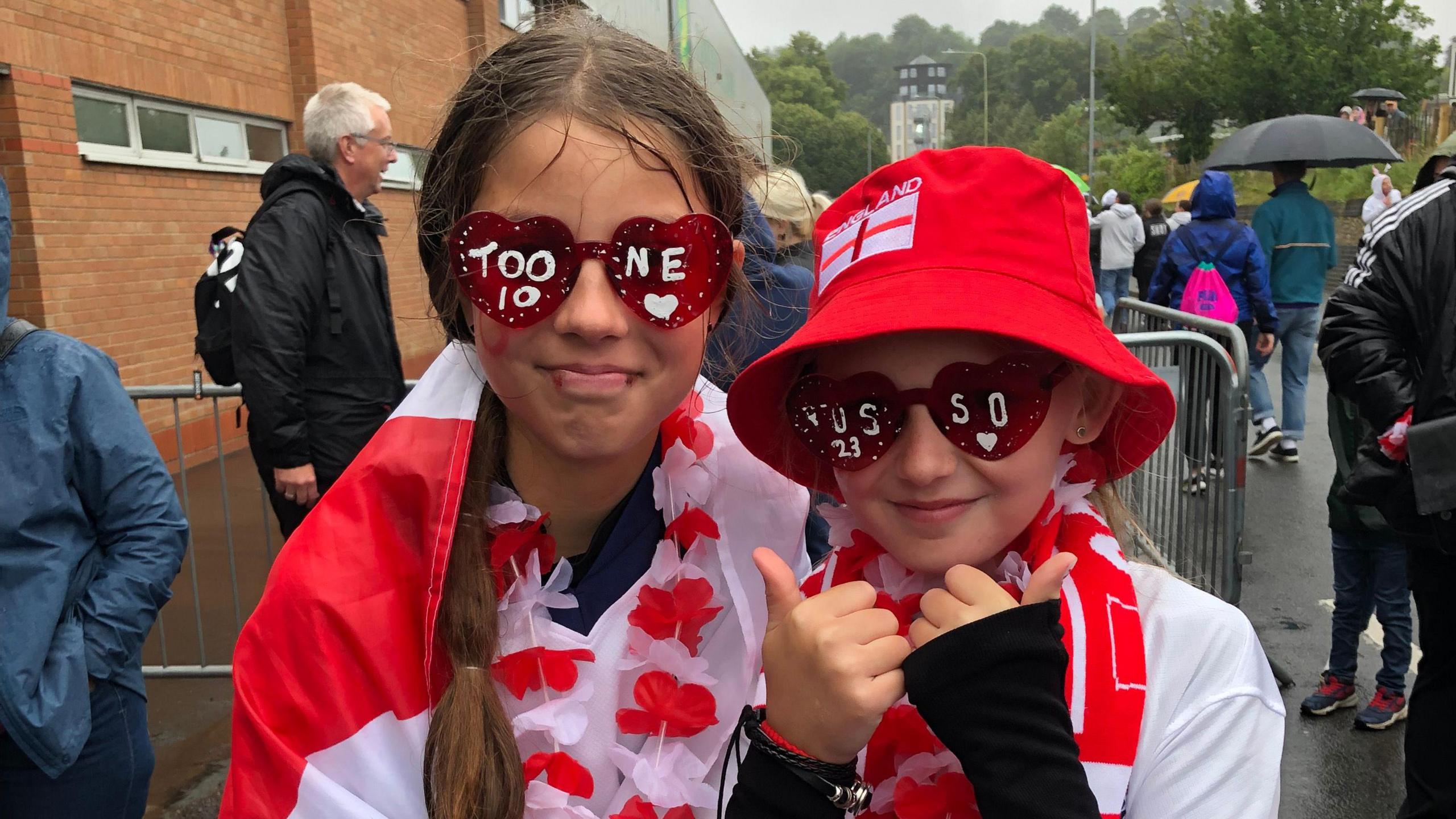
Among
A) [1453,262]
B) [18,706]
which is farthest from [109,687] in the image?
[1453,262]

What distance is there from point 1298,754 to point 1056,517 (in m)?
3.16

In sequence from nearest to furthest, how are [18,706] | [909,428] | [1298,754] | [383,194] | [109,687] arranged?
[909,428]
[18,706]
[109,687]
[1298,754]
[383,194]

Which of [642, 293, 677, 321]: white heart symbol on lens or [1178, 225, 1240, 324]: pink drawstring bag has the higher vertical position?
[642, 293, 677, 321]: white heart symbol on lens

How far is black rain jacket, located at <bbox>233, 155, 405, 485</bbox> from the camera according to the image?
3934mm

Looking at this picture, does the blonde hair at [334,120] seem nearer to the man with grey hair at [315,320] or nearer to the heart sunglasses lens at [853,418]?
the man with grey hair at [315,320]

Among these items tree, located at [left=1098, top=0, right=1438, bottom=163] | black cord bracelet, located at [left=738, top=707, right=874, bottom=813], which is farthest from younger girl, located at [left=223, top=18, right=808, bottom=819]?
tree, located at [left=1098, top=0, right=1438, bottom=163]

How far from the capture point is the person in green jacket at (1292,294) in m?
7.89

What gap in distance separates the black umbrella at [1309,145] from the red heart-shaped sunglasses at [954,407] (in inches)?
329

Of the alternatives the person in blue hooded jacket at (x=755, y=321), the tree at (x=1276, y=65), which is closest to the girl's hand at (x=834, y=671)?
the person in blue hooded jacket at (x=755, y=321)

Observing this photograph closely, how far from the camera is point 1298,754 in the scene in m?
3.87

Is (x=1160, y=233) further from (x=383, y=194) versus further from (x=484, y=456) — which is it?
(x=484, y=456)

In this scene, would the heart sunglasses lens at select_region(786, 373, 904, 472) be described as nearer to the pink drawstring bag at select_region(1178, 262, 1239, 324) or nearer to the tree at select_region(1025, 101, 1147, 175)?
the pink drawstring bag at select_region(1178, 262, 1239, 324)

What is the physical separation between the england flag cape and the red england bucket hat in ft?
1.14

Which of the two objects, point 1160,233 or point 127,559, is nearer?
point 127,559
